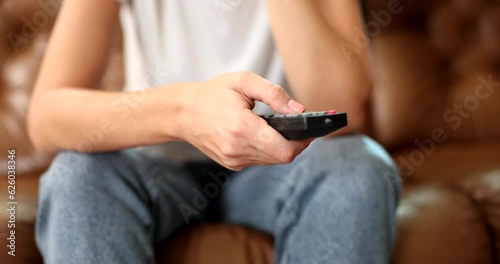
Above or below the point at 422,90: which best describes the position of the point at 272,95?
above

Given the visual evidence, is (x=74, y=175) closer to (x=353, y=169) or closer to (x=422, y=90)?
(x=353, y=169)

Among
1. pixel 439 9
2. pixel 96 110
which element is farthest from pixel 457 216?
pixel 439 9

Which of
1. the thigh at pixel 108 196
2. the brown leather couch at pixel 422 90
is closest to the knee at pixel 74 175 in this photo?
the thigh at pixel 108 196

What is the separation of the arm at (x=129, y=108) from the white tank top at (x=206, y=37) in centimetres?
8

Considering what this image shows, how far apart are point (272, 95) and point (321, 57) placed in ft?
0.66

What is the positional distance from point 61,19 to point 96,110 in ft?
0.54

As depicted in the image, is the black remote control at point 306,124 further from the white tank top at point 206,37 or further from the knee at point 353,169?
the white tank top at point 206,37

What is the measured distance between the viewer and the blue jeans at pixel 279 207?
54 centimetres

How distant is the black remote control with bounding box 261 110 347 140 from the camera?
17.7 inches

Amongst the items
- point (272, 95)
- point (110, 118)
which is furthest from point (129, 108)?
point (272, 95)

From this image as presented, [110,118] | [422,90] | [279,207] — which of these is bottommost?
[422,90]

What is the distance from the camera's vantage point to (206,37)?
2.59 ft

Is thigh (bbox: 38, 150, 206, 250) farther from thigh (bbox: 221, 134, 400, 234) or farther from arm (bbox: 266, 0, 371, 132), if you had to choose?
arm (bbox: 266, 0, 371, 132)

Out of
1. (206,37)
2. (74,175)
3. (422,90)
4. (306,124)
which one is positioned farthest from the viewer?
(422,90)
